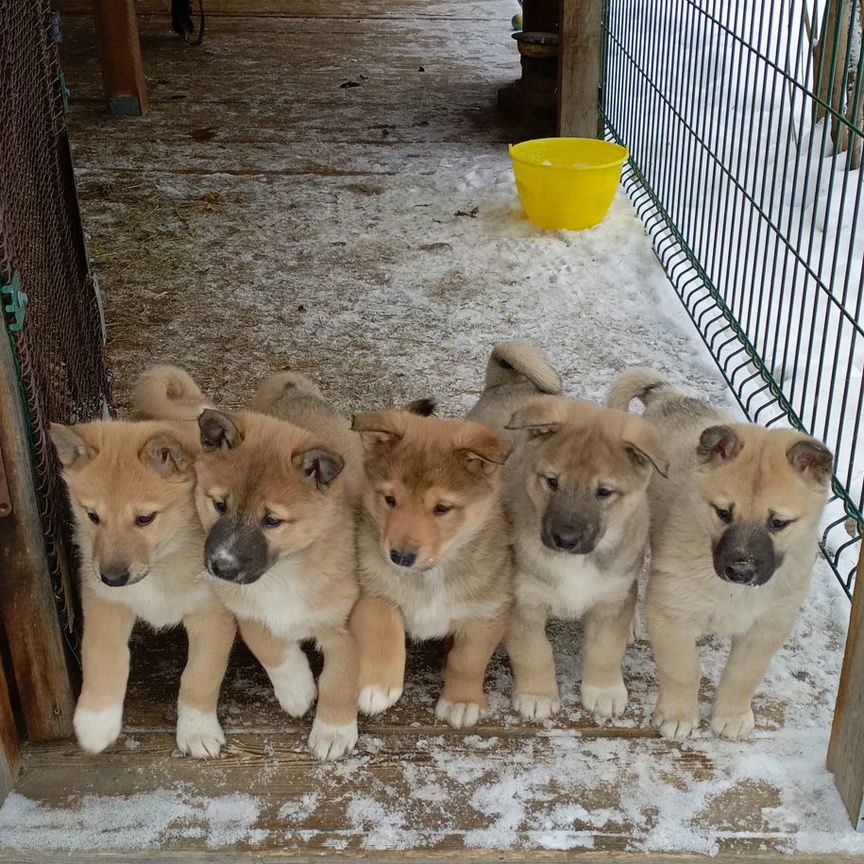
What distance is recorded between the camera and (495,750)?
10.7ft

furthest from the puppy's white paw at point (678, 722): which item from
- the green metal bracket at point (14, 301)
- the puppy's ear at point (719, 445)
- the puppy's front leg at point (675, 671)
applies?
the green metal bracket at point (14, 301)

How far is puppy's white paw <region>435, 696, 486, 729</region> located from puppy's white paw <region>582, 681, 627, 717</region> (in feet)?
1.03

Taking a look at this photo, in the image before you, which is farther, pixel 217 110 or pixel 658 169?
pixel 217 110

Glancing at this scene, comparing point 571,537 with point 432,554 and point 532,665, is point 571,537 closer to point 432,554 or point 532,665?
point 432,554

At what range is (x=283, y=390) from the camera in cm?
418

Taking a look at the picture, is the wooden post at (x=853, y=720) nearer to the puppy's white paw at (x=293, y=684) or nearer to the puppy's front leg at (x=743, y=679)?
the puppy's front leg at (x=743, y=679)

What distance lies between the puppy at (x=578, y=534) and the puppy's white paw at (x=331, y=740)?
20.2 inches

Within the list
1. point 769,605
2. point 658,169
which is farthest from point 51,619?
point 658,169

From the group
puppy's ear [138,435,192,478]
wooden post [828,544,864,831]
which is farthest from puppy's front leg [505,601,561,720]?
puppy's ear [138,435,192,478]

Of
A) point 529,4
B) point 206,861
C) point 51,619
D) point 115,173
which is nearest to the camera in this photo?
point 206,861

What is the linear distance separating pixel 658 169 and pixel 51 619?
5.26m

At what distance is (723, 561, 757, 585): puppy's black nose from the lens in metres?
2.96

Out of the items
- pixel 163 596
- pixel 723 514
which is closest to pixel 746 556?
pixel 723 514

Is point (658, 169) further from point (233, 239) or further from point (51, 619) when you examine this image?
point (51, 619)
